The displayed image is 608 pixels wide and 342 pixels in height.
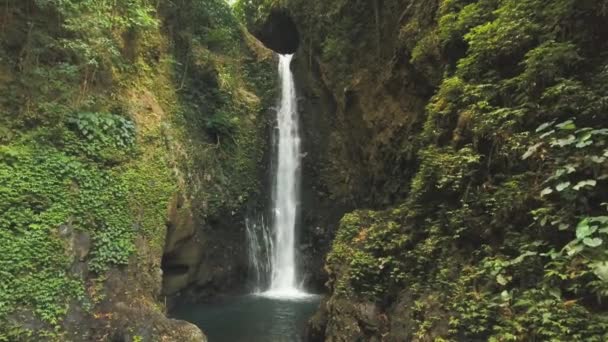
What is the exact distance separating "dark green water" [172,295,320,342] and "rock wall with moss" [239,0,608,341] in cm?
159

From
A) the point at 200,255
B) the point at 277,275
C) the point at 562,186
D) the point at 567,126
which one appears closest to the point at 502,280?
the point at 562,186

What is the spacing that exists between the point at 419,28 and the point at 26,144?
25.7 feet

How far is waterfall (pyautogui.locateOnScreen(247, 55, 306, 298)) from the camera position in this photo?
14312 mm

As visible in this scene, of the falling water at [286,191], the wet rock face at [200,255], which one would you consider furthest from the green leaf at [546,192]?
the falling water at [286,191]

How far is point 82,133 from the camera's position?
8.23m

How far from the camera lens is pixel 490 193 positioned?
17.4 feet

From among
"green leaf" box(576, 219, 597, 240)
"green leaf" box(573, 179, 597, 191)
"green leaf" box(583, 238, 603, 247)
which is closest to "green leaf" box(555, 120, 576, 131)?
"green leaf" box(573, 179, 597, 191)

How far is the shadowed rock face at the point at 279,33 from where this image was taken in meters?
20.0

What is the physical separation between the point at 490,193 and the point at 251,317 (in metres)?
7.23

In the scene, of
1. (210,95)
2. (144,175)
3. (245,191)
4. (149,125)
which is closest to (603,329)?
(144,175)

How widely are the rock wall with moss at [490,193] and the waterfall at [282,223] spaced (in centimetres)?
616

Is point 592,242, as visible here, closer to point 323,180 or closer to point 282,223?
point 323,180

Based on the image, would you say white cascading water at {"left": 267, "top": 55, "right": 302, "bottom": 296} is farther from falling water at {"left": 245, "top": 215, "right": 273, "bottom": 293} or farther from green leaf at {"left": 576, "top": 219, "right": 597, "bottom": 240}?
green leaf at {"left": 576, "top": 219, "right": 597, "bottom": 240}

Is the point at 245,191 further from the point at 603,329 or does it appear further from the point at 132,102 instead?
the point at 603,329
